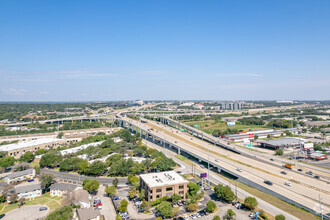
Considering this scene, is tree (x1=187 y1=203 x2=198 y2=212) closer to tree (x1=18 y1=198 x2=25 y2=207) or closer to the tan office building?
the tan office building

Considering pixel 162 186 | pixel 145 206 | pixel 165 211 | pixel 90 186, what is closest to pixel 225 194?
pixel 162 186

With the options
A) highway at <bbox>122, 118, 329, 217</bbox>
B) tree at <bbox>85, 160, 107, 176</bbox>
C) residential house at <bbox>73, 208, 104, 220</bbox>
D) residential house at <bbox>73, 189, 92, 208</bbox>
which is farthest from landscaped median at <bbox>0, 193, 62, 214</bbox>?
highway at <bbox>122, 118, 329, 217</bbox>

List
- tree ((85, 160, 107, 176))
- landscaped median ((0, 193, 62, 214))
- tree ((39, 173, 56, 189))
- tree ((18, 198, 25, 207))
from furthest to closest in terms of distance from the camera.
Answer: tree ((85, 160, 107, 176)) → tree ((39, 173, 56, 189)) → tree ((18, 198, 25, 207)) → landscaped median ((0, 193, 62, 214))

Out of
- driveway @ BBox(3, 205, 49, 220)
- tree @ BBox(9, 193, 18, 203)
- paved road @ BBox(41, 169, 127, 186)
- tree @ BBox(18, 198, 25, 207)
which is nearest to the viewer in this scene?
driveway @ BBox(3, 205, 49, 220)

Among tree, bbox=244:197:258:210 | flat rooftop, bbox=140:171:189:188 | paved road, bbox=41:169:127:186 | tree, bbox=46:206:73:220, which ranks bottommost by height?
paved road, bbox=41:169:127:186

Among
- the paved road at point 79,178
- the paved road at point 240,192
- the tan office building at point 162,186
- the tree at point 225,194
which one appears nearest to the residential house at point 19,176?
the paved road at point 79,178

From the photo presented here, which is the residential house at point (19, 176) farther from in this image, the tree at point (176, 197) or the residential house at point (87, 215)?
the tree at point (176, 197)

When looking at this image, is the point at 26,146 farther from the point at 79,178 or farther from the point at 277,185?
the point at 277,185
